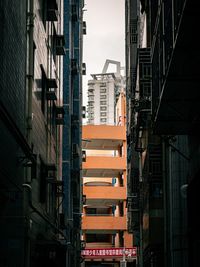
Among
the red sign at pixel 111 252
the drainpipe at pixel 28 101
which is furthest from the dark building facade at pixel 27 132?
the red sign at pixel 111 252

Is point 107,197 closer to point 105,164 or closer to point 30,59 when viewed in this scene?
point 105,164

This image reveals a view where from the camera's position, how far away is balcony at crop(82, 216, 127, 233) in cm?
6931

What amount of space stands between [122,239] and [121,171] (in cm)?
706

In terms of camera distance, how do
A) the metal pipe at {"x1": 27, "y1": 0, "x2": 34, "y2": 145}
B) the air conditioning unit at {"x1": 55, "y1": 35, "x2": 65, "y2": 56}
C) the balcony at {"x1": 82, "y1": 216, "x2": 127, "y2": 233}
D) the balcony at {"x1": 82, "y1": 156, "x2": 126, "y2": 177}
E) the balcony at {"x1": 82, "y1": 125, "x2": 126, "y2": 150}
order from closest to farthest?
the metal pipe at {"x1": 27, "y1": 0, "x2": 34, "y2": 145}, the air conditioning unit at {"x1": 55, "y1": 35, "x2": 65, "y2": 56}, the balcony at {"x1": 82, "y1": 216, "x2": 127, "y2": 233}, the balcony at {"x1": 82, "y1": 156, "x2": 126, "y2": 177}, the balcony at {"x1": 82, "y1": 125, "x2": 126, "y2": 150}

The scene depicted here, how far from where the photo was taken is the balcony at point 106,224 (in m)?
69.3

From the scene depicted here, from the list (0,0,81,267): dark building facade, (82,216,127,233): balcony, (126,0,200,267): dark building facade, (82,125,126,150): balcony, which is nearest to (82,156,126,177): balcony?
(82,125,126,150): balcony

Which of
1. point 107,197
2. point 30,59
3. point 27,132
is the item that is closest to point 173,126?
point 27,132

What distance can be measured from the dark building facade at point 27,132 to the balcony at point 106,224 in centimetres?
3976

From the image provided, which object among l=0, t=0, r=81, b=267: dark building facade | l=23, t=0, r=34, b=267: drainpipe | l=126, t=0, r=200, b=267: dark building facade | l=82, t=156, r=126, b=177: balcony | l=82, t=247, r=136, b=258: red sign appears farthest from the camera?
l=82, t=156, r=126, b=177: balcony

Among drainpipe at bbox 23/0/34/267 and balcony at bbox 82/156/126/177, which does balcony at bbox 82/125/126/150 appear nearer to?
balcony at bbox 82/156/126/177

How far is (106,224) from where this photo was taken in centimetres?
6950

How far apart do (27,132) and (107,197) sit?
52.8 metres

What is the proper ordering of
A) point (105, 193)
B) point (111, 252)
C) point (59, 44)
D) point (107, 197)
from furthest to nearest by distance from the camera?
point (105, 193)
point (107, 197)
point (111, 252)
point (59, 44)

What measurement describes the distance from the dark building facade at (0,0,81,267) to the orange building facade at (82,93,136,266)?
39.7 metres
